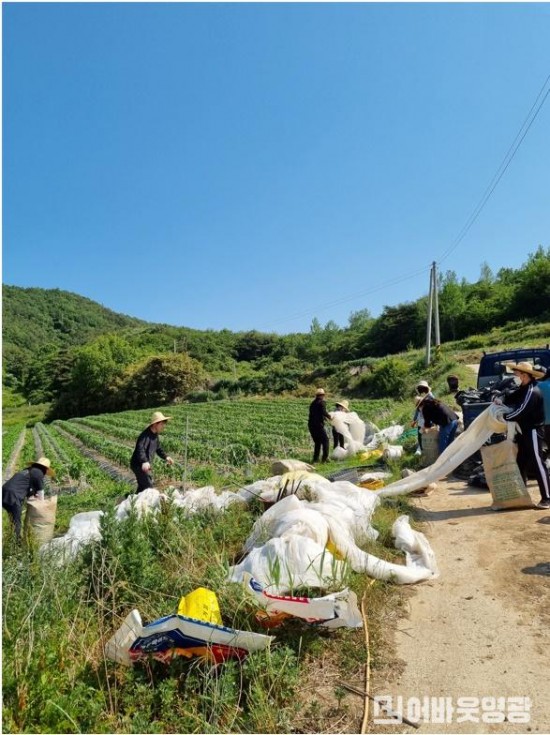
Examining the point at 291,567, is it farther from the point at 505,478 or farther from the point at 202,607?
the point at 505,478

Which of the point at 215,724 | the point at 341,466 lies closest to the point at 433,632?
the point at 215,724

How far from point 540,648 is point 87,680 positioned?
2742 millimetres

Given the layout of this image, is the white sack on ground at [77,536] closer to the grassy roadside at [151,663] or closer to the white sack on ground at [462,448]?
the grassy roadside at [151,663]

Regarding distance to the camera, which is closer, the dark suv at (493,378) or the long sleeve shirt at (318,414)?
the dark suv at (493,378)

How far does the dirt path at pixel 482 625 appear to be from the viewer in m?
2.56

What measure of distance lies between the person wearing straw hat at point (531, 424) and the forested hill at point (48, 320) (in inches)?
3954

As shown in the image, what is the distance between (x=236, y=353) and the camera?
85.6 m

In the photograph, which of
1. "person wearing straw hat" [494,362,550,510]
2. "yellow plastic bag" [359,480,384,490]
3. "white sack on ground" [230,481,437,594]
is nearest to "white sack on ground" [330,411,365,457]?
"yellow plastic bag" [359,480,384,490]

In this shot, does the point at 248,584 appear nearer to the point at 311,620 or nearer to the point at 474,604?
the point at 311,620

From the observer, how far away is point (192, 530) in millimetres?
4500

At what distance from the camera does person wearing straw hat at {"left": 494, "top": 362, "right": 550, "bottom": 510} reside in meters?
5.36

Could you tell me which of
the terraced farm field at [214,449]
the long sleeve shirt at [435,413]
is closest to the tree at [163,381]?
the terraced farm field at [214,449]

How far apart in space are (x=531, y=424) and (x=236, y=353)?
265 feet

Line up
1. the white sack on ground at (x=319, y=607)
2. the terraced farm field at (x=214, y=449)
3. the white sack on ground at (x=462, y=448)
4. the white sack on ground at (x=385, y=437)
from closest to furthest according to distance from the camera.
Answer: the white sack on ground at (x=319, y=607), the white sack on ground at (x=462, y=448), the white sack on ground at (x=385, y=437), the terraced farm field at (x=214, y=449)
